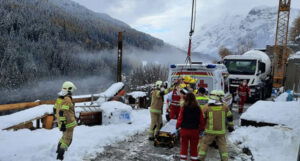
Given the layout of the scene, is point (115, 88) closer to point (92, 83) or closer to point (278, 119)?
point (278, 119)

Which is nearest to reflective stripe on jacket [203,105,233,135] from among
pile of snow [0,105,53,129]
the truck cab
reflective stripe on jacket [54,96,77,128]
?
reflective stripe on jacket [54,96,77,128]

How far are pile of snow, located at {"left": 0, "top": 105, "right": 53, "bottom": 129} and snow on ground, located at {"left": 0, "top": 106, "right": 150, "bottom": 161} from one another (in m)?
0.43

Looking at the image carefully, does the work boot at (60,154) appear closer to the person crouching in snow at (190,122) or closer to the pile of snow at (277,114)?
the person crouching in snow at (190,122)

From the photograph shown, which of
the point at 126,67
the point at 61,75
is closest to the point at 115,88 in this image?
the point at 61,75

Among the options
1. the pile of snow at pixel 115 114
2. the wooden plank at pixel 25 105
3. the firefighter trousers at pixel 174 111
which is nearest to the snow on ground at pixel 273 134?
the firefighter trousers at pixel 174 111

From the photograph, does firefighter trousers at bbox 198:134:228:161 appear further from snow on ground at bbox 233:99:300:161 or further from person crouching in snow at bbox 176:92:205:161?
snow on ground at bbox 233:99:300:161

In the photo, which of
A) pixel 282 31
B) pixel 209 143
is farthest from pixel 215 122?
pixel 282 31

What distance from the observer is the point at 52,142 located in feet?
20.1

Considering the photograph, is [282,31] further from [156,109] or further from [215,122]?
[215,122]

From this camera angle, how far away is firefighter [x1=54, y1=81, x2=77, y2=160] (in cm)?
509

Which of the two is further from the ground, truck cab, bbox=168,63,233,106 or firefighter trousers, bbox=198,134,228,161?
truck cab, bbox=168,63,233,106

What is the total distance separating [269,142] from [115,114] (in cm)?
491

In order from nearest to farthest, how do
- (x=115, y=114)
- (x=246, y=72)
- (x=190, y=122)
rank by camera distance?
(x=190, y=122) < (x=115, y=114) < (x=246, y=72)

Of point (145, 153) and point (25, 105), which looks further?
point (25, 105)
